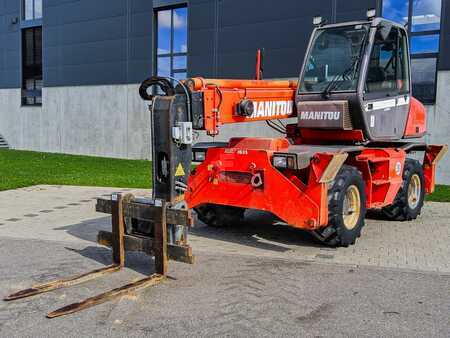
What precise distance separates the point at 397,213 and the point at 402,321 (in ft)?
16.0

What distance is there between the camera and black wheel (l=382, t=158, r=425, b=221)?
912 cm

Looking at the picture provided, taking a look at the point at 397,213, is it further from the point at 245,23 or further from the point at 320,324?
the point at 245,23

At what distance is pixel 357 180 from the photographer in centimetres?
733

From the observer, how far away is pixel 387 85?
834 centimetres

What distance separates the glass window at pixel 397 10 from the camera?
50.0 ft

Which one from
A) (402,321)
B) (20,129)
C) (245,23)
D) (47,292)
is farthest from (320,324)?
(20,129)

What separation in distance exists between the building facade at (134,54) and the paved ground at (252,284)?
8.13m

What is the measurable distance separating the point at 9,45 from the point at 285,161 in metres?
26.4

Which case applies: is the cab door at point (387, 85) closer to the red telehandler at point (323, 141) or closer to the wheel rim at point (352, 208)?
the red telehandler at point (323, 141)

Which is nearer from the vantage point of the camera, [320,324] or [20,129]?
[320,324]

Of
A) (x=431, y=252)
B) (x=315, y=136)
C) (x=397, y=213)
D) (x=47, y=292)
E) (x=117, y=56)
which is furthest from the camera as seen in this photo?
(x=117, y=56)

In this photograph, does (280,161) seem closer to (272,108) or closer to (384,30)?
(272,108)

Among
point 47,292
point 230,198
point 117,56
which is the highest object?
point 117,56

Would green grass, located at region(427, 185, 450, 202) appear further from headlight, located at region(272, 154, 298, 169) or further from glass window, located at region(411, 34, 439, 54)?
headlight, located at region(272, 154, 298, 169)
